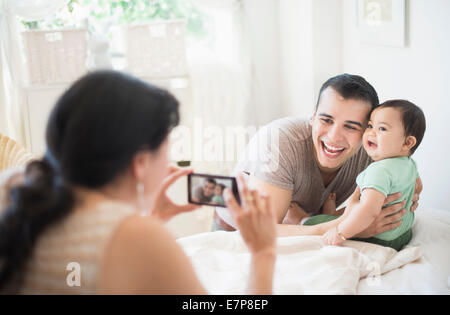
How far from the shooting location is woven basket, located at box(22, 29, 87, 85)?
10.1 ft

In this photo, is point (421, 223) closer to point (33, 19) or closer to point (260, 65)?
point (260, 65)

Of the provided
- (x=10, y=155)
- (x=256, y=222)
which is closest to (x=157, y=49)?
(x=10, y=155)

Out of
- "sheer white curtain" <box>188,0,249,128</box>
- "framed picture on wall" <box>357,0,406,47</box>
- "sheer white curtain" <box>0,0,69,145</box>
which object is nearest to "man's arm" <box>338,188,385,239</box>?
"framed picture on wall" <box>357,0,406,47</box>

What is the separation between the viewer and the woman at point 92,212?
79 centimetres

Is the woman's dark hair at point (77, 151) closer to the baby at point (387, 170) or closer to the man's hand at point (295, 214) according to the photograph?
the baby at point (387, 170)

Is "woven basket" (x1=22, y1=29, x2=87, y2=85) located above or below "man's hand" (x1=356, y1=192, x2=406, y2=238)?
above

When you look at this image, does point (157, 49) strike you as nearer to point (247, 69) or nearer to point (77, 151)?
point (247, 69)

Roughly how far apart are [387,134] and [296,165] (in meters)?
0.36

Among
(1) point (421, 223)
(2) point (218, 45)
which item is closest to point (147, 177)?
(1) point (421, 223)

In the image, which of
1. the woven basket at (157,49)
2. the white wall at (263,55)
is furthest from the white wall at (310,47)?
the woven basket at (157,49)

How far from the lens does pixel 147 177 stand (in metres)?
Answer: 0.90

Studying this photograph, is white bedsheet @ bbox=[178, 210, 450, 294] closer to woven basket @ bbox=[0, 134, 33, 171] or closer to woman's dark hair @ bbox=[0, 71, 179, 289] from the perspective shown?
woman's dark hair @ bbox=[0, 71, 179, 289]

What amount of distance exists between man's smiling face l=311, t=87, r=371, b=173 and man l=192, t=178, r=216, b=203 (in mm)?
619

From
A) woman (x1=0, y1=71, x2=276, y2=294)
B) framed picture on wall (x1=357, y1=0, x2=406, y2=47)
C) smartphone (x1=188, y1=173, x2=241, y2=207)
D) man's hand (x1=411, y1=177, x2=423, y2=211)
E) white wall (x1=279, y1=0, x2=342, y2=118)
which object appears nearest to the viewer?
woman (x1=0, y1=71, x2=276, y2=294)
